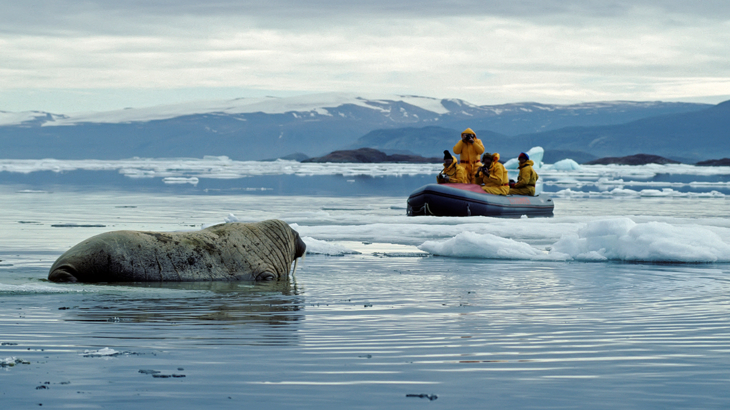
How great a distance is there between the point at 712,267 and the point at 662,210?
44.0 ft

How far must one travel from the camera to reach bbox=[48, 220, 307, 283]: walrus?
8.85 meters

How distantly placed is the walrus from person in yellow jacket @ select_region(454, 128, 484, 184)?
11001 millimetres

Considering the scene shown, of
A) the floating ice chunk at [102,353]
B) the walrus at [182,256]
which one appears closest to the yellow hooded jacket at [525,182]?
the walrus at [182,256]

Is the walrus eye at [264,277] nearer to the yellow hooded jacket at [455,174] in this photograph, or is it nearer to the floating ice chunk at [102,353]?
the floating ice chunk at [102,353]

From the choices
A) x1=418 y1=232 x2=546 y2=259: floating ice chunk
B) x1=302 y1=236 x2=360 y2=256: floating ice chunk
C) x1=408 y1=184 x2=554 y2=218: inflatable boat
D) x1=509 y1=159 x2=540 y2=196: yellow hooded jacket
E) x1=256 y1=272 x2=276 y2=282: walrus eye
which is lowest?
x1=256 y1=272 x2=276 y2=282: walrus eye

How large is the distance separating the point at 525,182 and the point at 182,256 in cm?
1282

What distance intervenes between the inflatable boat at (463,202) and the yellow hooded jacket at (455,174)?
2.31ft

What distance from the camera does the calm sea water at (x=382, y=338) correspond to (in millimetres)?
4289

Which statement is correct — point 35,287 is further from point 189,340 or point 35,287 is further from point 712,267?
point 712,267

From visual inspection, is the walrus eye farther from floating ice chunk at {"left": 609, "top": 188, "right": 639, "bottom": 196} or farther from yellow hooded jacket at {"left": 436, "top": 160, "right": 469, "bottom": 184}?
floating ice chunk at {"left": 609, "top": 188, "right": 639, "bottom": 196}

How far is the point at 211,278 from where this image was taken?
9242mm

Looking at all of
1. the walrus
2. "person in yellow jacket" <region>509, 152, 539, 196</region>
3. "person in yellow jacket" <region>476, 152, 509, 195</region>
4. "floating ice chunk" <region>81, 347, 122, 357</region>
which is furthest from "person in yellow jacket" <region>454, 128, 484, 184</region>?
"floating ice chunk" <region>81, 347, 122, 357</region>

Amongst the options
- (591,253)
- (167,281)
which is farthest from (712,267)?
(167,281)

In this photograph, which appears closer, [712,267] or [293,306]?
[293,306]
